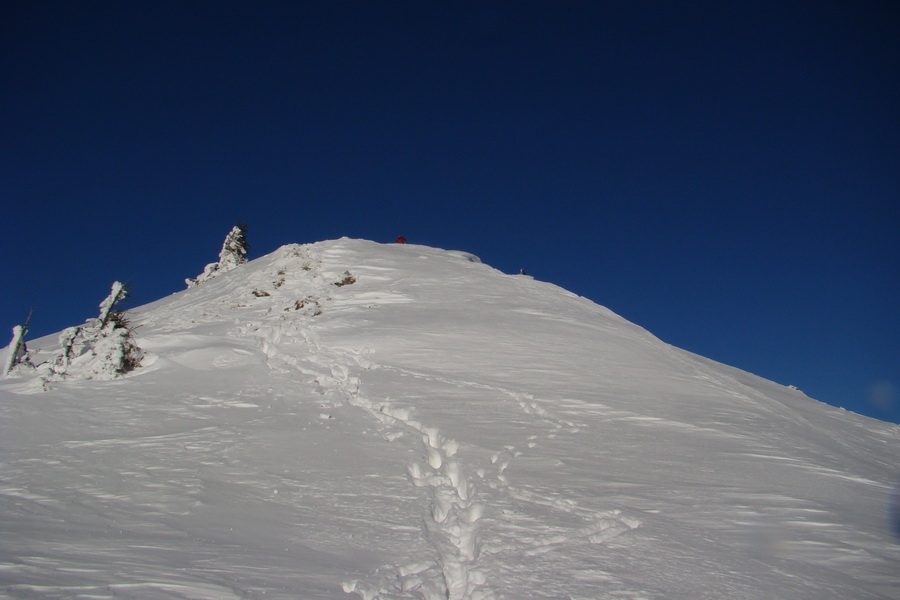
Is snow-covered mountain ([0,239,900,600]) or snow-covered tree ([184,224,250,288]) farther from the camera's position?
snow-covered tree ([184,224,250,288])

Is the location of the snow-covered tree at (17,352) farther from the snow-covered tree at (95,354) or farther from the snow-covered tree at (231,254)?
the snow-covered tree at (231,254)

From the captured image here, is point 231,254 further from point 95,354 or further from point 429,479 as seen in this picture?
point 429,479

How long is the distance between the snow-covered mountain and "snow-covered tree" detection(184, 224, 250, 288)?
80.8 ft

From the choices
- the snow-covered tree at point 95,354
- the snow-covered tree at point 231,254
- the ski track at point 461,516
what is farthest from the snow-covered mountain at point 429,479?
the snow-covered tree at point 231,254

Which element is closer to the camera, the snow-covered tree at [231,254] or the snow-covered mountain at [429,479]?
the snow-covered mountain at [429,479]

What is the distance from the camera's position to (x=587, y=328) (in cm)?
1541

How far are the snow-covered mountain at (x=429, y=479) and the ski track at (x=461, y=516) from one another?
3cm

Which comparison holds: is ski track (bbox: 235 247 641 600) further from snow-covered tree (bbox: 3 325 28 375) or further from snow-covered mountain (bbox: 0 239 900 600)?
snow-covered tree (bbox: 3 325 28 375)

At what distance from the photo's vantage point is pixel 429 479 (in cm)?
650

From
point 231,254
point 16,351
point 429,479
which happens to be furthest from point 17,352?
point 231,254

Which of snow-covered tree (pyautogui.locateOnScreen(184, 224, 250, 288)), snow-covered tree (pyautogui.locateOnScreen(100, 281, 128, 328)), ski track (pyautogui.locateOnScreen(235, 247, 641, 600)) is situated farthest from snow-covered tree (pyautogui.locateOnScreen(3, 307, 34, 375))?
snow-covered tree (pyautogui.locateOnScreen(184, 224, 250, 288))

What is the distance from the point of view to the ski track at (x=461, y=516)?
430cm

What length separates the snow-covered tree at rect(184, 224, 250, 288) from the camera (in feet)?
118

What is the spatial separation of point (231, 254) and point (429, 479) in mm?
33974
